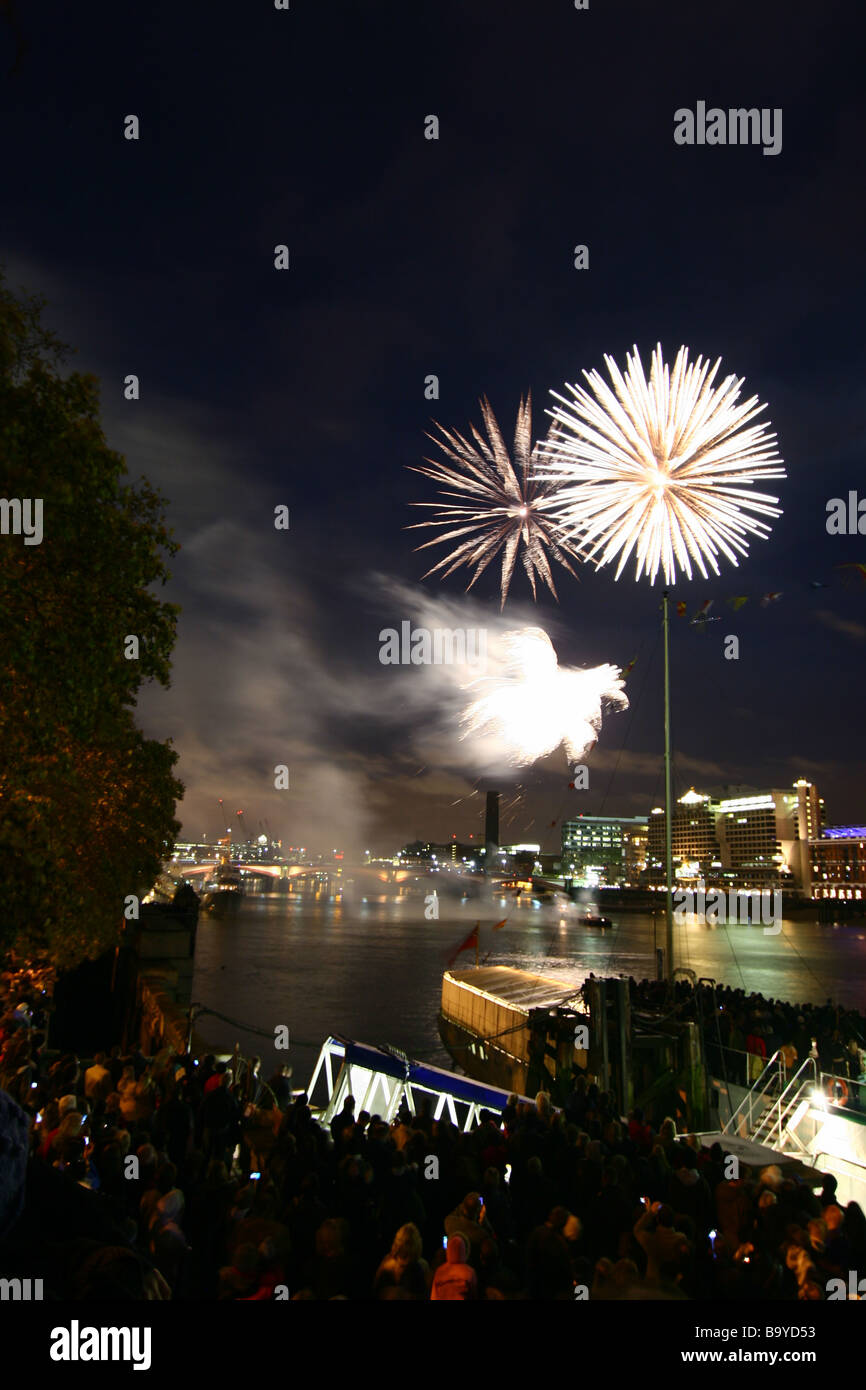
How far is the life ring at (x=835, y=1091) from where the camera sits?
1466cm

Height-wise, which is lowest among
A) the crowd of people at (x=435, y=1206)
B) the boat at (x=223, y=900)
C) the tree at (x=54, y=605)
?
the boat at (x=223, y=900)

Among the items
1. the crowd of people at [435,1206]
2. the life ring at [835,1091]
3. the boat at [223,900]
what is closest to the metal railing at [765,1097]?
the life ring at [835,1091]

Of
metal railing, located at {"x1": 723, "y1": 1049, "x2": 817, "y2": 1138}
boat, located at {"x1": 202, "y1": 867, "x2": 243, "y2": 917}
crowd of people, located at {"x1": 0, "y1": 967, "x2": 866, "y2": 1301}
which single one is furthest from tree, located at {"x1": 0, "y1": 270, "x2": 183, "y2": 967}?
boat, located at {"x1": 202, "y1": 867, "x2": 243, "y2": 917}

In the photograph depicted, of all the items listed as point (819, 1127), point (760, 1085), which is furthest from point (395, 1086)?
point (760, 1085)

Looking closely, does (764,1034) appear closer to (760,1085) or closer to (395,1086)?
(760,1085)

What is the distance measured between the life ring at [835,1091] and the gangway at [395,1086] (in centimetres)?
706

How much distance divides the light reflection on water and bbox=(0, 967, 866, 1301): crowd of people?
17.7ft

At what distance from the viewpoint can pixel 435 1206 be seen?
764cm

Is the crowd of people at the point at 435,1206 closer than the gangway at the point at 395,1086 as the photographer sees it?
Yes

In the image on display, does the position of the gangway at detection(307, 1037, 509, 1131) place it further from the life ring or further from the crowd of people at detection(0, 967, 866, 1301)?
the life ring

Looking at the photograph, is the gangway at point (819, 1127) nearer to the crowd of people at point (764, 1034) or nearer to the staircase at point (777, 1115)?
the staircase at point (777, 1115)

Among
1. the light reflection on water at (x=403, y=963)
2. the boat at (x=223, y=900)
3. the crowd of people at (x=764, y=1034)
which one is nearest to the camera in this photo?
the crowd of people at (x=764, y=1034)

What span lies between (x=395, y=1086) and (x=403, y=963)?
60079mm
